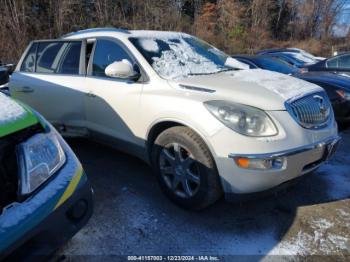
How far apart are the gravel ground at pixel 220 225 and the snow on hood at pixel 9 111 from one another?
988 millimetres

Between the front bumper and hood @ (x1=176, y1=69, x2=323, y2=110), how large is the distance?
39 centimetres

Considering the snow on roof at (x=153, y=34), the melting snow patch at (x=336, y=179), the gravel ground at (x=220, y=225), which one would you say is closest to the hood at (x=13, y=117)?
the gravel ground at (x=220, y=225)

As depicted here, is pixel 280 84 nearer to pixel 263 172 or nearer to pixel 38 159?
pixel 263 172

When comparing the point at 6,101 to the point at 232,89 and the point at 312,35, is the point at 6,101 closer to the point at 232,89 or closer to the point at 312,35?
the point at 232,89

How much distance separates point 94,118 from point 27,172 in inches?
78.4

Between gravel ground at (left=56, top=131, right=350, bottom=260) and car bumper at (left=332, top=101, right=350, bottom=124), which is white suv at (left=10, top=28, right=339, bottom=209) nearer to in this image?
gravel ground at (left=56, top=131, right=350, bottom=260)

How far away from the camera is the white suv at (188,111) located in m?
2.55

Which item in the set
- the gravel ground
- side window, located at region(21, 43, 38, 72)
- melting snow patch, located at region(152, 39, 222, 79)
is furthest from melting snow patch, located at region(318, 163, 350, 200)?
side window, located at region(21, 43, 38, 72)

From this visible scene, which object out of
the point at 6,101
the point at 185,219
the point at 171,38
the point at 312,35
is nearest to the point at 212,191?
the point at 185,219

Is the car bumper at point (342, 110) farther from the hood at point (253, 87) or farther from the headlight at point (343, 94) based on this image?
the hood at point (253, 87)

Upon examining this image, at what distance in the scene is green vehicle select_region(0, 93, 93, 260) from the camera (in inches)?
65.4

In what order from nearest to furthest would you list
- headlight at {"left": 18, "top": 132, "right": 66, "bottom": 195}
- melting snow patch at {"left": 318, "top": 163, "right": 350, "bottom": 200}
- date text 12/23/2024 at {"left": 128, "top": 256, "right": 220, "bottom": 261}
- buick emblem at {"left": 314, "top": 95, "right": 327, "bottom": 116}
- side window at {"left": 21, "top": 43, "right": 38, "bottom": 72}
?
headlight at {"left": 18, "top": 132, "right": 66, "bottom": 195} < date text 12/23/2024 at {"left": 128, "top": 256, "right": 220, "bottom": 261} < buick emblem at {"left": 314, "top": 95, "right": 327, "bottom": 116} < melting snow patch at {"left": 318, "top": 163, "right": 350, "bottom": 200} < side window at {"left": 21, "top": 43, "right": 38, "bottom": 72}

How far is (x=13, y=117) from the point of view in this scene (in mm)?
1873

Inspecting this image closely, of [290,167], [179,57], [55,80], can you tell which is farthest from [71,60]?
[290,167]
